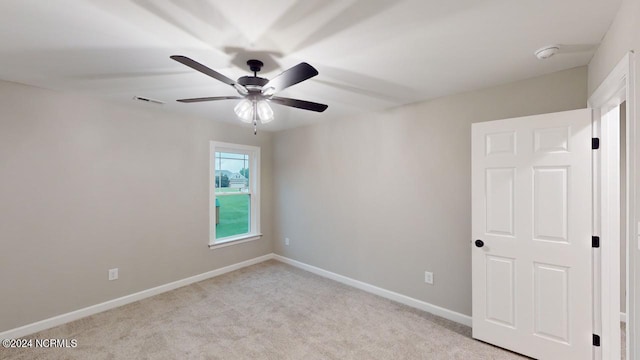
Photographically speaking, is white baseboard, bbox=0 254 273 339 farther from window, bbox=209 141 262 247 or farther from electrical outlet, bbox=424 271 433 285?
electrical outlet, bbox=424 271 433 285

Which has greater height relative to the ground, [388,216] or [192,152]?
[192,152]

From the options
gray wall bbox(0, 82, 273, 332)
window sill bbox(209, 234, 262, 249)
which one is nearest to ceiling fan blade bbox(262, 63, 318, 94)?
gray wall bbox(0, 82, 273, 332)

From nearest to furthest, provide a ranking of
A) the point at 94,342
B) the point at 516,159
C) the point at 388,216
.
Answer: the point at 516,159 < the point at 94,342 < the point at 388,216

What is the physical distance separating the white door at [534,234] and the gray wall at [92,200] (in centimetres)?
355

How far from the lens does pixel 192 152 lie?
12.7 feet

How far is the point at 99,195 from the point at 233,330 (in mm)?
2130

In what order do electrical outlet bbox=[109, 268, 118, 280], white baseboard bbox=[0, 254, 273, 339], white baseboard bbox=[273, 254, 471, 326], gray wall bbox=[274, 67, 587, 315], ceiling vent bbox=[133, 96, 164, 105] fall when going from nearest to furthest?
→ white baseboard bbox=[0, 254, 273, 339], gray wall bbox=[274, 67, 587, 315], white baseboard bbox=[273, 254, 471, 326], ceiling vent bbox=[133, 96, 164, 105], electrical outlet bbox=[109, 268, 118, 280]

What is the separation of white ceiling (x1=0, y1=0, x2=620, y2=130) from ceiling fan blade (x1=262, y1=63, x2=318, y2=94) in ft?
0.90

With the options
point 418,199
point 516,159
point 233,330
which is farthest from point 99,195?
point 516,159

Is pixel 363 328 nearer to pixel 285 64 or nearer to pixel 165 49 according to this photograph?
pixel 285 64

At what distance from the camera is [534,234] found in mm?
2250

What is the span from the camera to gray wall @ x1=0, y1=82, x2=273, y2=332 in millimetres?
2584

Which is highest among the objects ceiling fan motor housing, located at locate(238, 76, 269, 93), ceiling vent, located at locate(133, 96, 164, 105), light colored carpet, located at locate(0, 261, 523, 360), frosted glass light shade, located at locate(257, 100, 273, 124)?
ceiling vent, located at locate(133, 96, 164, 105)

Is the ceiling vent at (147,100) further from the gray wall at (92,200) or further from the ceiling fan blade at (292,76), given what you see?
the ceiling fan blade at (292,76)
